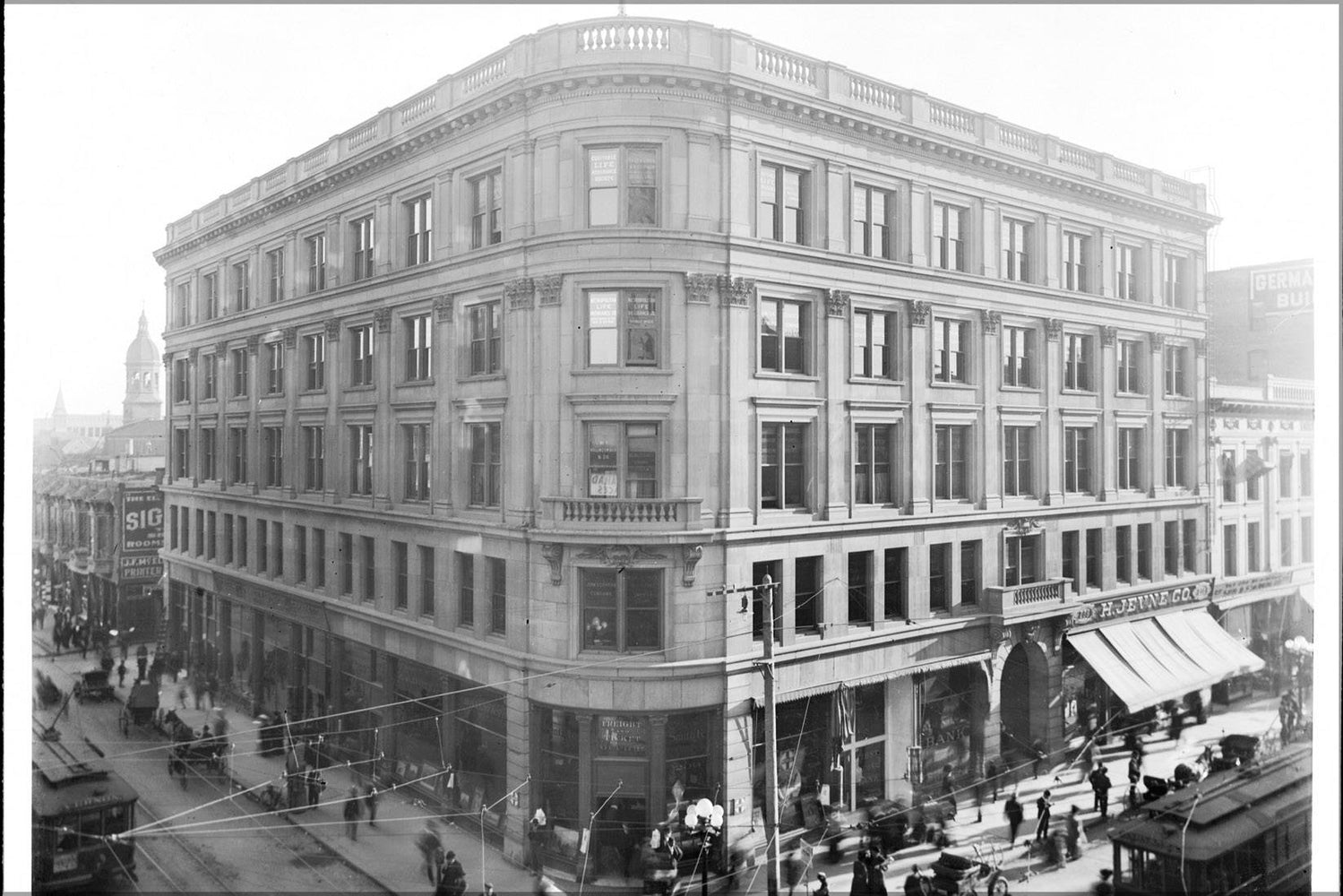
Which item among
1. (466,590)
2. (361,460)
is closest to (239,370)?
(361,460)

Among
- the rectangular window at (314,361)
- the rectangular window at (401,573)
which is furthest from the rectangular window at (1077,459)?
the rectangular window at (314,361)

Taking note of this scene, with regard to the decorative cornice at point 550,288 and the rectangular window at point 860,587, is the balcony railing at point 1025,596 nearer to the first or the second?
the rectangular window at point 860,587

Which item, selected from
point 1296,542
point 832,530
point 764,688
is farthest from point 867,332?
point 1296,542

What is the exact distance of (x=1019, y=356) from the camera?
1356 centimetres

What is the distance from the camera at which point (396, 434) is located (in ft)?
40.7

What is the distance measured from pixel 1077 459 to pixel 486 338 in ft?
Answer: 28.1

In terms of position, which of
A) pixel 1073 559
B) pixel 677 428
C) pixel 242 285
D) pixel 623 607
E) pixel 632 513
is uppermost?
pixel 242 285

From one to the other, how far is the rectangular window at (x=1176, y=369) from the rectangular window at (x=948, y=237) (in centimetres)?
394

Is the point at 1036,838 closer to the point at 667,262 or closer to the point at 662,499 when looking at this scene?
the point at 662,499

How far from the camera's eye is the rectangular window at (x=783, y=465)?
11.7 meters

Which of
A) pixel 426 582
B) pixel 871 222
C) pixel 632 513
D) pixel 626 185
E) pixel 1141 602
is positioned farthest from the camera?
pixel 1141 602

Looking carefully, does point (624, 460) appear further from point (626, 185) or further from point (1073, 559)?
point (1073, 559)

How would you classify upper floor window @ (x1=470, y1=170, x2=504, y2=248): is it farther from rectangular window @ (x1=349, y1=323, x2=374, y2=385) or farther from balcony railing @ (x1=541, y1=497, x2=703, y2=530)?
balcony railing @ (x1=541, y1=497, x2=703, y2=530)

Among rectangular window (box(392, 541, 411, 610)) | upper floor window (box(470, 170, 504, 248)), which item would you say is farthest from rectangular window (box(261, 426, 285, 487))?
upper floor window (box(470, 170, 504, 248))
